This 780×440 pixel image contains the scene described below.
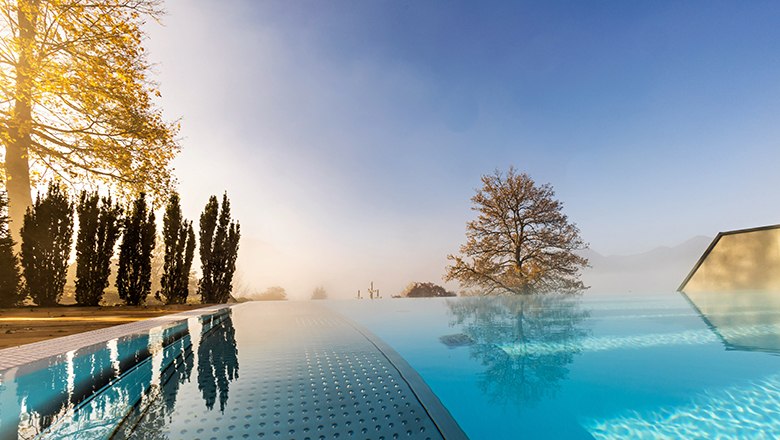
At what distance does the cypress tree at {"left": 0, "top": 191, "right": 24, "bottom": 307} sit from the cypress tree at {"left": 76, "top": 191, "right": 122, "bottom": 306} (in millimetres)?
1269

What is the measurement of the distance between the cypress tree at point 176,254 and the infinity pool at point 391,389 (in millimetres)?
9148

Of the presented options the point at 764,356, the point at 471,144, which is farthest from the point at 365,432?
the point at 471,144

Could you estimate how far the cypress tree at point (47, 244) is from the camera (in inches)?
379

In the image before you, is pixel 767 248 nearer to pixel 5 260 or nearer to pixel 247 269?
pixel 5 260

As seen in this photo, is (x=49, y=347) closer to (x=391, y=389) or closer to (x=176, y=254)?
(x=391, y=389)

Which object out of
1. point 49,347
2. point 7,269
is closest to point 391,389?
point 49,347

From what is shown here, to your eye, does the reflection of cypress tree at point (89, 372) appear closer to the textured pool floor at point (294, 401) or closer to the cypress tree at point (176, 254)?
the textured pool floor at point (294, 401)

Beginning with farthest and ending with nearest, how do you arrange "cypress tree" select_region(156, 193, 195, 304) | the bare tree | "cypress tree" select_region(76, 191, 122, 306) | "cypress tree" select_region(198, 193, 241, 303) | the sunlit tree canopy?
the bare tree
"cypress tree" select_region(198, 193, 241, 303)
"cypress tree" select_region(156, 193, 195, 304)
"cypress tree" select_region(76, 191, 122, 306)
the sunlit tree canopy

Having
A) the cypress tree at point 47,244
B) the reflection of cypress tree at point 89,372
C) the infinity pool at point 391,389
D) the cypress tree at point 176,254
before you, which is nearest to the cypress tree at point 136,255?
the cypress tree at point 176,254

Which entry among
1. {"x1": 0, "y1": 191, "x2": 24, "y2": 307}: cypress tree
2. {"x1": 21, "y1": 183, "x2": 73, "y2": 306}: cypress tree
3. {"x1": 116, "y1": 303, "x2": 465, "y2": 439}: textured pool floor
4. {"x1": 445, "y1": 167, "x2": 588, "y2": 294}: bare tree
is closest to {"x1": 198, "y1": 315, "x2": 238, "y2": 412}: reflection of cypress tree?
{"x1": 116, "y1": 303, "x2": 465, "y2": 439}: textured pool floor

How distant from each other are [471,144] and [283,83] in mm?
9609

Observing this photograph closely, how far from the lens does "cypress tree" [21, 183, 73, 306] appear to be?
31.6 ft

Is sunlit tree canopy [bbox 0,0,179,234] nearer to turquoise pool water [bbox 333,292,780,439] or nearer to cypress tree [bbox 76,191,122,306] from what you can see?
cypress tree [bbox 76,191,122,306]

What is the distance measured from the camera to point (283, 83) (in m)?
12.6
